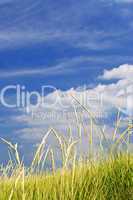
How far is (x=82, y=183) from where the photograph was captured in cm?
489

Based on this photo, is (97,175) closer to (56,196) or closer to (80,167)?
(80,167)

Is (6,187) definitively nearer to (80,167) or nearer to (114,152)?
(80,167)

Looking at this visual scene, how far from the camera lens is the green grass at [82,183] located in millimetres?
4424

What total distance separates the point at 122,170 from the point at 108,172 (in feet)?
0.52

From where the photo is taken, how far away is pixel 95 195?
4727mm

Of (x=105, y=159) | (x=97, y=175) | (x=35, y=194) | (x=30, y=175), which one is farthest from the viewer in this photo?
(x=105, y=159)

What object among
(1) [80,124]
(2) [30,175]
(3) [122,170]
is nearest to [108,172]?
(3) [122,170]

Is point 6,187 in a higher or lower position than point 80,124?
lower

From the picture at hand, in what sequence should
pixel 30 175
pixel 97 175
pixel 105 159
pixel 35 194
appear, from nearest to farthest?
1. pixel 35 194
2. pixel 30 175
3. pixel 97 175
4. pixel 105 159

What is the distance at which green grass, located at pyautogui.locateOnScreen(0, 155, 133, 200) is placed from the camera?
442 cm

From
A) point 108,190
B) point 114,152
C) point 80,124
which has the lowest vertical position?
point 108,190

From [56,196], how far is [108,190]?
827 millimetres

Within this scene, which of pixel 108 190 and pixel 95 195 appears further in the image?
pixel 108 190

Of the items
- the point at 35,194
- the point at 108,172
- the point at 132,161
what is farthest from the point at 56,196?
the point at 132,161
